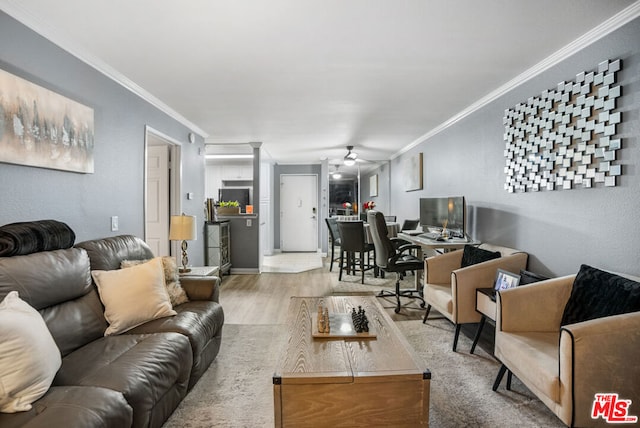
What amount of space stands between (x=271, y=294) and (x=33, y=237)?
10.2 ft

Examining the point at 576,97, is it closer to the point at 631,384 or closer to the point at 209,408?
the point at 631,384

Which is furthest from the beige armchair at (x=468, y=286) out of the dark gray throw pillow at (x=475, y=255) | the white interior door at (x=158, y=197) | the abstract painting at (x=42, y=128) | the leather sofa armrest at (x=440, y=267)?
the white interior door at (x=158, y=197)

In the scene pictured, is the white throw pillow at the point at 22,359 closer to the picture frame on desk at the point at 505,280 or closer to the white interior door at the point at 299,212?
the picture frame on desk at the point at 505,280

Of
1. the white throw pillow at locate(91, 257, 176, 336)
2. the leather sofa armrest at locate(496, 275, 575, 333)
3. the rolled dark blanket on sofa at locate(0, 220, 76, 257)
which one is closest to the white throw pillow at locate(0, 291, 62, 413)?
the rolled dark blanket on sofa at locate(0, 220, 76, 257)

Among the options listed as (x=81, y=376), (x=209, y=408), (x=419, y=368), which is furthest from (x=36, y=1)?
(x=419, y=368)

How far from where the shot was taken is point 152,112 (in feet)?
12.3

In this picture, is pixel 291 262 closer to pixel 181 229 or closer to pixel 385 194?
pixel 385 194

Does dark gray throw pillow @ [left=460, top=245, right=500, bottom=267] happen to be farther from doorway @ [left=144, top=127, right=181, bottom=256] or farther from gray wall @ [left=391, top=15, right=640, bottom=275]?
doorway @ [left=144, top=127, right=181, bottom=256]

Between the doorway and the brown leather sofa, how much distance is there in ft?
6.80

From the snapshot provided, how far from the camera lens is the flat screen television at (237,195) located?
8.30 metres

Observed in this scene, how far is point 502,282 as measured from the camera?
271cm

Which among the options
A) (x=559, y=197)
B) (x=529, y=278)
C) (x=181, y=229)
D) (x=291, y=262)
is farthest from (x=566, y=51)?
(x=291, y=262)

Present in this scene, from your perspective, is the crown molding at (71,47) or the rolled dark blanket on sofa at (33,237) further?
the crown molding at (71,47)

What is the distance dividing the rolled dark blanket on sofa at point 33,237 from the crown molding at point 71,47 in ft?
4.00
